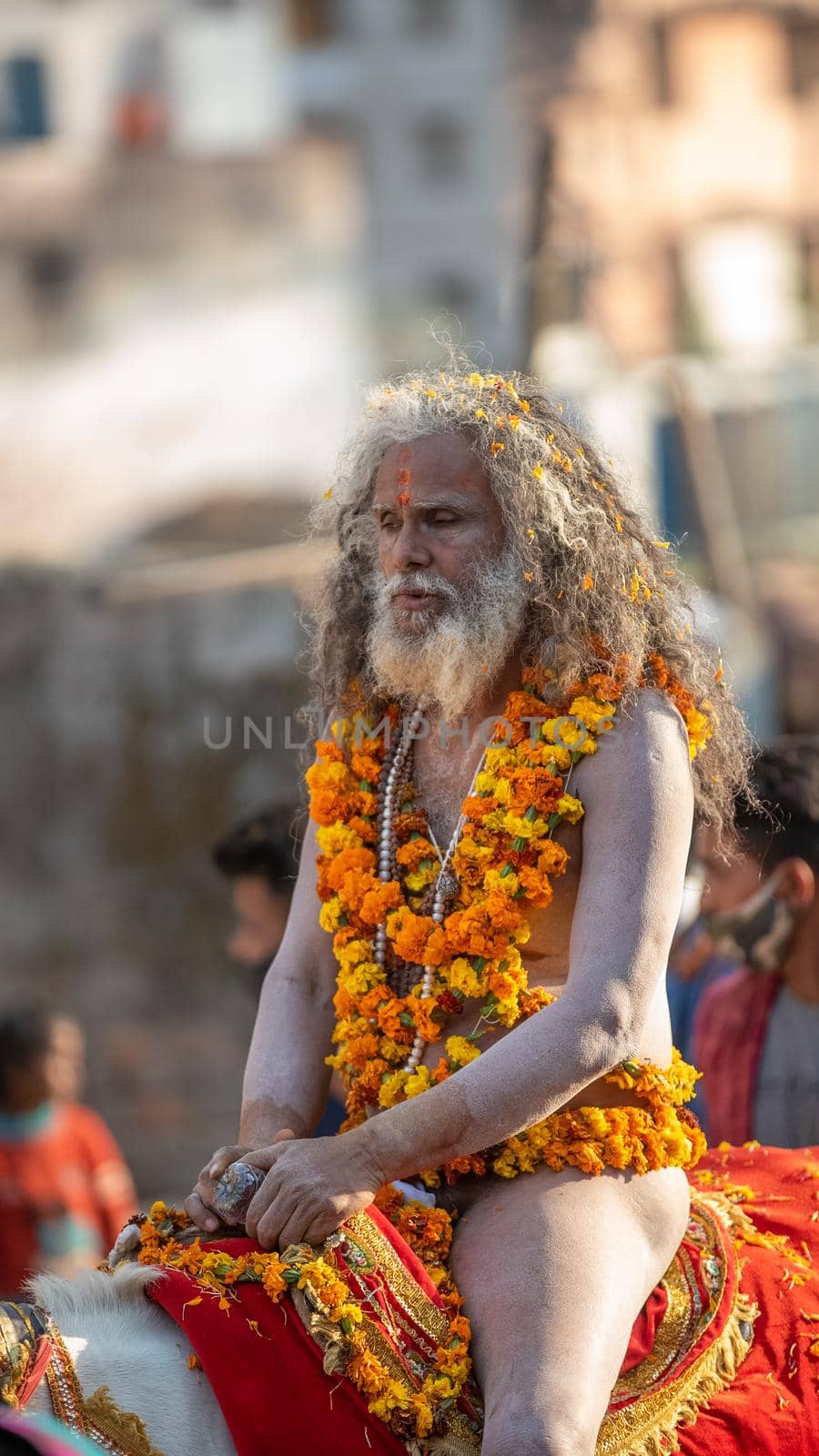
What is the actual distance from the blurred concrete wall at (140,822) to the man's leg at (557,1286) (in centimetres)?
712

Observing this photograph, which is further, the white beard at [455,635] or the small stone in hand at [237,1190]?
the white beard at [455,635]

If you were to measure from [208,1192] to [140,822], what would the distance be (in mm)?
7802

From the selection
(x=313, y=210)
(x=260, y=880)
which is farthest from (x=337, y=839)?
(x=313, y=210)

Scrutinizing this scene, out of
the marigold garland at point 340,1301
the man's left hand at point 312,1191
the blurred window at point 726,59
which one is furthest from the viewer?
the blurred window at point 726,59

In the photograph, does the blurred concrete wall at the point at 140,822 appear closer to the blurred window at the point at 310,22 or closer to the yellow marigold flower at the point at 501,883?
the yellow marigold flower at the point at 501,883

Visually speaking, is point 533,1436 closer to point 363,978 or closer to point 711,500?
point 363,978

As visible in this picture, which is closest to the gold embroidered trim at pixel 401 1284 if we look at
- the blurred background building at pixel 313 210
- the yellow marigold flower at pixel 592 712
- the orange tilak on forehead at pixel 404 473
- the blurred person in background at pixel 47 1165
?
the yellow marigold flower at pixel 592 712

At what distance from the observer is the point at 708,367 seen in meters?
13.6

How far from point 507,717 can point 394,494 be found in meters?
0.52

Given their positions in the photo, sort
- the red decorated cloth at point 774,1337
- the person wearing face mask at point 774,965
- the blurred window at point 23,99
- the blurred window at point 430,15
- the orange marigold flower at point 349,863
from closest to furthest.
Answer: the red decorated cloth at point 774,1337, the orange marigold flower at point 349,863, the person wearing face mask at point 774,965, the blurred window at point 430,15, the blurred window at point 23,99

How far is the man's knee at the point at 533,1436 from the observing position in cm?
271

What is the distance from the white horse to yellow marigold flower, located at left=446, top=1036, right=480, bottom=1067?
0.72 m

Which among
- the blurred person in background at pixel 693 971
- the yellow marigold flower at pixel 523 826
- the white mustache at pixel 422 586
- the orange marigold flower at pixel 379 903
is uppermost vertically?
the white mustache at pixel 422 586

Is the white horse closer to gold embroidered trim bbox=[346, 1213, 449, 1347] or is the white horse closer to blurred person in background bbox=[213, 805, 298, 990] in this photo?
gold embroidered trim bbox=[346, 1213, 449, 1347]
